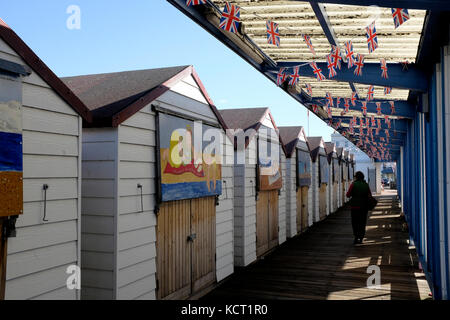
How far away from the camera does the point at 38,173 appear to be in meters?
3.46

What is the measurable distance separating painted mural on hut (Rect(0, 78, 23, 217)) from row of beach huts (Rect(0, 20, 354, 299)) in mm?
10

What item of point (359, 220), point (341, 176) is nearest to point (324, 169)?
point (359, 220)

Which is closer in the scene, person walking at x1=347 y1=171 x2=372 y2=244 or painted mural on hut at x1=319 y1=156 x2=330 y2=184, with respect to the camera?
person walking at x1=347 y1=171 x2=372 y2=244

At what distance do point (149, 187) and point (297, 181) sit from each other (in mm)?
8707

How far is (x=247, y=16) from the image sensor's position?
16.8 ft

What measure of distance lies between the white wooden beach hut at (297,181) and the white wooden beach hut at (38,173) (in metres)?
9.25

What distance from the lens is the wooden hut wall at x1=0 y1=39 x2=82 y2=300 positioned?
3266 millimetres

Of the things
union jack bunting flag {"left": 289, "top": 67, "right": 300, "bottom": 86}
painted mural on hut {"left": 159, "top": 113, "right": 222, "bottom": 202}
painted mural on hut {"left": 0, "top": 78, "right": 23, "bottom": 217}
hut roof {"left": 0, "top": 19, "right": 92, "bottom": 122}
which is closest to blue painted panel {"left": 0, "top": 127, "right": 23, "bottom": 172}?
painted mural on hut {"left": 0, "top": 78, "right": 23, "bottom": 217}

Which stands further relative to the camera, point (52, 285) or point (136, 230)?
point (136, 230)

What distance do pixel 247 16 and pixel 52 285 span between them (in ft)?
12.5

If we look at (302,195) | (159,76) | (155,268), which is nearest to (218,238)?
(155,268)

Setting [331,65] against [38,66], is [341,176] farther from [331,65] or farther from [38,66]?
[38,66]

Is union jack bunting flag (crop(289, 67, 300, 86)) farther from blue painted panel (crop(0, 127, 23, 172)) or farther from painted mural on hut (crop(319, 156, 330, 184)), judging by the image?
painted mural on hut (crop(319, 156, 330, 184))
